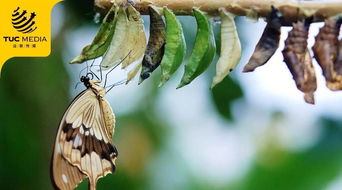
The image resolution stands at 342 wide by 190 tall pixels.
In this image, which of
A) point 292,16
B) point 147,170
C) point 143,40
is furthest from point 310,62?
point 147,170

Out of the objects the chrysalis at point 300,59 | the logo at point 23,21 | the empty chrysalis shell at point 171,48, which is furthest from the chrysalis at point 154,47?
the logo at point 23,21

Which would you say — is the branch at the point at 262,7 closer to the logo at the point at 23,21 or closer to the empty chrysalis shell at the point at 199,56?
the empty chrysalis shell at the point at 199,56

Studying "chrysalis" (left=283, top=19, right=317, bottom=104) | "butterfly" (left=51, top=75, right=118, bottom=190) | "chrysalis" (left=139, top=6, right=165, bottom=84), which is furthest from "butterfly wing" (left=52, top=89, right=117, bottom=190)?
"chrysalis" (left=283, top=19, right=317, bottom=104)

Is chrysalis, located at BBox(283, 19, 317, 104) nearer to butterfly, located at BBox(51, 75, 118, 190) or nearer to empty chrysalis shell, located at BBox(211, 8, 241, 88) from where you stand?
empty chrysalis shell, located at BBox(211, 8, 241, 88)

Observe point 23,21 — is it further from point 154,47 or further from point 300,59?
point 300,59

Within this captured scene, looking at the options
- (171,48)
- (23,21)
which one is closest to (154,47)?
(171,48)

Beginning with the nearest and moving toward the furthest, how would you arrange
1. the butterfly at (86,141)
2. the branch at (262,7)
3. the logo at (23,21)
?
the branch at (262,7) → the butterfly at (86,141) → the logo at (23,21)
